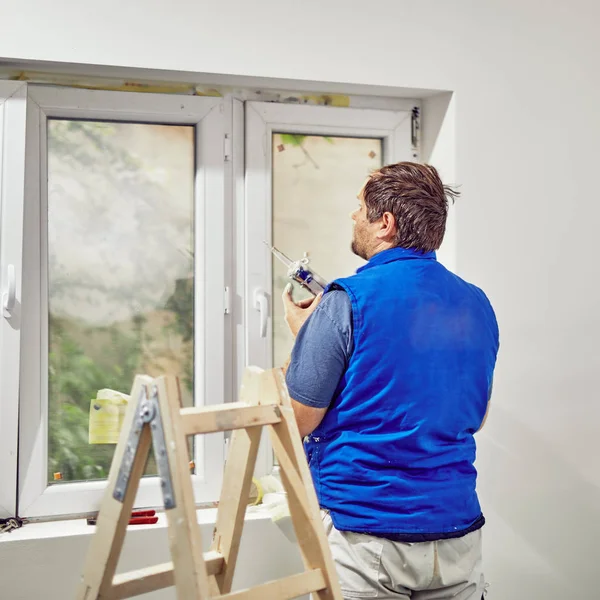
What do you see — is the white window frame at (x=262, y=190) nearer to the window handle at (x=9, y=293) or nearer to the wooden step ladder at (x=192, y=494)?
the window handle at (x=9, y=293)

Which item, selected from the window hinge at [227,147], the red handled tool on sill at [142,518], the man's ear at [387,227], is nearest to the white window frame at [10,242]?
the red handled tool on sill at [142,518]

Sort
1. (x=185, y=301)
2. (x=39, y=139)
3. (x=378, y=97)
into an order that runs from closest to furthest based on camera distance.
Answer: (x=39, y=139) → (x=185, y=301) → (x=378, y=97)

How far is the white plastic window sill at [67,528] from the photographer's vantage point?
187 centimetres

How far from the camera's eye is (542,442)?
87.8 inches

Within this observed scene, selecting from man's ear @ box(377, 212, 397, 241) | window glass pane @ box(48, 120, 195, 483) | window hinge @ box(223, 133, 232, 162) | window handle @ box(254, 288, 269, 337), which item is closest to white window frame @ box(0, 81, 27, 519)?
window glass pane @ box(48, 120, 195, 483)

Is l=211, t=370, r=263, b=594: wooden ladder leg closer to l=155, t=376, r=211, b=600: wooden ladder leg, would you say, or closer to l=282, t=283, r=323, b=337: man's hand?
l=155, t=376, r=211, b=600: wooden ladder leg

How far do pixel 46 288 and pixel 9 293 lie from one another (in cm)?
12

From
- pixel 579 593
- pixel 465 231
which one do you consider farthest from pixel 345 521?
pixel 579 593

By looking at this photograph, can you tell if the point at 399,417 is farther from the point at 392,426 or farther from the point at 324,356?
the point at 324,356

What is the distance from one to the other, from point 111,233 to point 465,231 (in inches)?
42.3

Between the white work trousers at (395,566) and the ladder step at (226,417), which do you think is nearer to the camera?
the ladder step at (226,417)

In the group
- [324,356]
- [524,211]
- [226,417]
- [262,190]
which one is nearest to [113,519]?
[226,417]

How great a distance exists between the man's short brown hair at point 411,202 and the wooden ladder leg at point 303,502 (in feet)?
1.59

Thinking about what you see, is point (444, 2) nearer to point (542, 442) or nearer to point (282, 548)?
point (542, 442)
